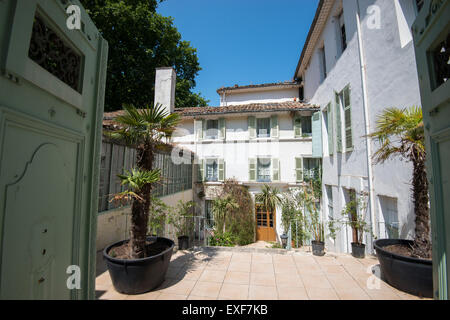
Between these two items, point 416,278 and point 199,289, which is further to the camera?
point 199,289

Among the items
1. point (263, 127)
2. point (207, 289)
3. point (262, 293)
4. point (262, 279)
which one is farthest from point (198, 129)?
point (262, 293)

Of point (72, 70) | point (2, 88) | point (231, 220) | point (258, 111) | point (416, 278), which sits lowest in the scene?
A: point (231, 220)

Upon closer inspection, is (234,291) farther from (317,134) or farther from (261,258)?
(317,134)

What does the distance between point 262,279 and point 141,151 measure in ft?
11.0

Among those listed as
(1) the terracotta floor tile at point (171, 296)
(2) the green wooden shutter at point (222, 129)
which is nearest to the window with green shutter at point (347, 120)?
(2) the green wooden shutter at point (222, 129)

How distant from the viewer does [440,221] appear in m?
1.46

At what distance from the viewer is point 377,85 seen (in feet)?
18.5

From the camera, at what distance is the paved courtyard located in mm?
3305

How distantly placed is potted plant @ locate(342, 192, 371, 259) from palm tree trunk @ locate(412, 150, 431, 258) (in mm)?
1682

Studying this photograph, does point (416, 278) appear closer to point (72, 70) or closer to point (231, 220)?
point (72, 70)

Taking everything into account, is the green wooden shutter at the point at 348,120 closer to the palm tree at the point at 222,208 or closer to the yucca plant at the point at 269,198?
the yucca plant at the point at 269,198
